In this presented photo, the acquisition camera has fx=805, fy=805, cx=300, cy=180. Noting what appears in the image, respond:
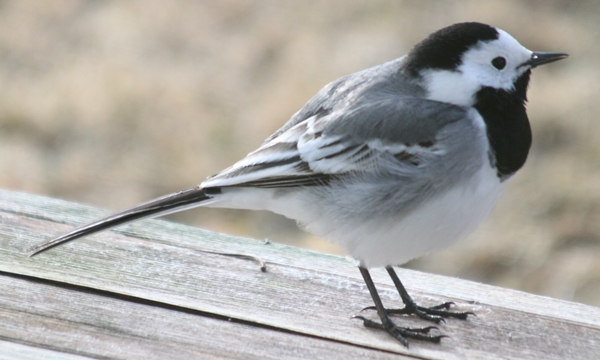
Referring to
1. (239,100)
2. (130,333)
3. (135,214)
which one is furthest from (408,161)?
Result: (239,100)

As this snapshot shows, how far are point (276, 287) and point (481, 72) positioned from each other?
4.05ft

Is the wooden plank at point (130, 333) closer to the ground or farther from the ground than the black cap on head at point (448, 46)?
closer to the ground

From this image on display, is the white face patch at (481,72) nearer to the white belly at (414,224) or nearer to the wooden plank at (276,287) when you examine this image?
the white belly at (414,224)

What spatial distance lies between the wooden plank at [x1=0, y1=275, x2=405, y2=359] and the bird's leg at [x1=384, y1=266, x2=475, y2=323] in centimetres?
45

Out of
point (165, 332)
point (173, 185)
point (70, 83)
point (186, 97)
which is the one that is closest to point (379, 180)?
point (165, 332)

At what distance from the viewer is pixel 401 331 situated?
3.16 metres

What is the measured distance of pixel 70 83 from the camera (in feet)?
27.2

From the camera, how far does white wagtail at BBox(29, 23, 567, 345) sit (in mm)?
3273

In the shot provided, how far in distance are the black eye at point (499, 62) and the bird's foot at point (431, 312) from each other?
1.02m

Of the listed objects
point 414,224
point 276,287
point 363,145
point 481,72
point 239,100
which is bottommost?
point 276,287

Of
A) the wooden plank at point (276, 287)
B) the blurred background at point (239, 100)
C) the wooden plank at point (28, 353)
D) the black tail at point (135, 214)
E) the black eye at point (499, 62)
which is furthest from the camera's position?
the blurred background at point (239, 100)

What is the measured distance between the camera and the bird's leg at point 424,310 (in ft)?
11.0

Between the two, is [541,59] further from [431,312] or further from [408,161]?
[431,312]

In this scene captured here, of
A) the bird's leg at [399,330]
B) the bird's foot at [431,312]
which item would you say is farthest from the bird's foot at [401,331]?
the bird's foot at [431,312]
